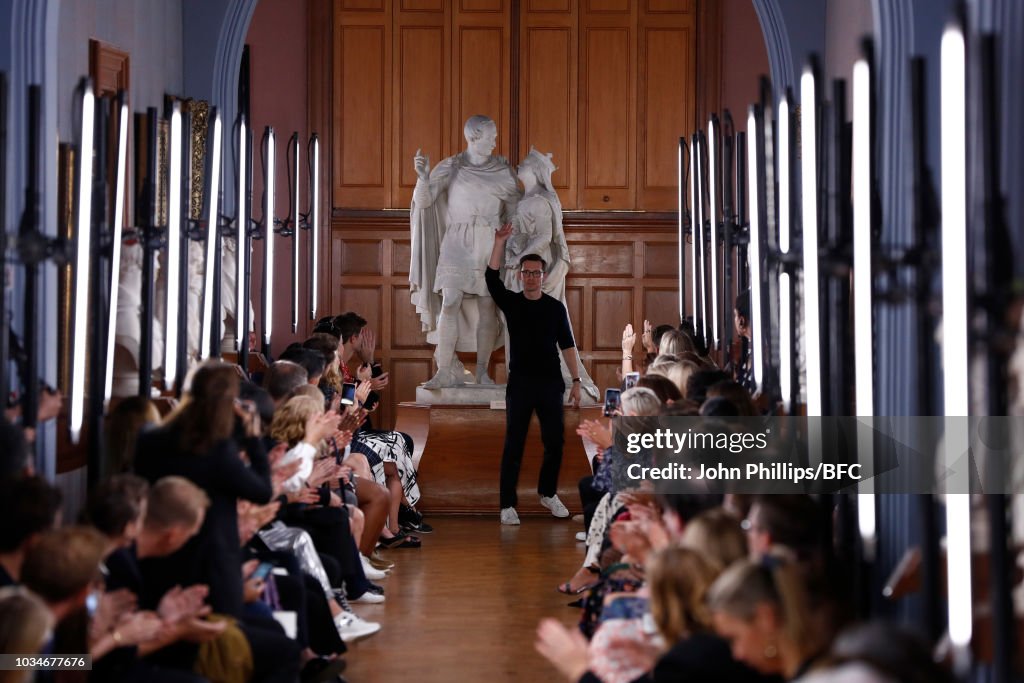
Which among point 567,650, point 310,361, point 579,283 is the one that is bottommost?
point 567,650

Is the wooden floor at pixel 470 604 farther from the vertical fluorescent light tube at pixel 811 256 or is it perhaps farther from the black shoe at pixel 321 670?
the vertical fluorescent light tube at pixel 811 256

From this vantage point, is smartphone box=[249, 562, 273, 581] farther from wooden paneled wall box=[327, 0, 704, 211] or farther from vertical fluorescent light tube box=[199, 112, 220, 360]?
wooden paneled wall box=[327, 0, 704, 211]

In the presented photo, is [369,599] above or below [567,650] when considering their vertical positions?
below

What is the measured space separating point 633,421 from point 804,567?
2536mm

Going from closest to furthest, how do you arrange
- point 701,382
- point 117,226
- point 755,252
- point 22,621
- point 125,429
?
A: point 22,621 < point 125,429 < point 117,226 < point 755,252 < point 701,382

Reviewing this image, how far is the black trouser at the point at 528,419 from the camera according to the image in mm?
7941

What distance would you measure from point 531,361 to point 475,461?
98 cm

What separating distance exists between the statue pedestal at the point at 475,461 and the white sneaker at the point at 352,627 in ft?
9.42

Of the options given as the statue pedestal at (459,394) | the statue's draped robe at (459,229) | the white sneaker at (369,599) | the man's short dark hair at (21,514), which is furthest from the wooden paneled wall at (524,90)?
the man's short dark hair at (21,514)

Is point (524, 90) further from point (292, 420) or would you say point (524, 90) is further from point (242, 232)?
point (292, 420)

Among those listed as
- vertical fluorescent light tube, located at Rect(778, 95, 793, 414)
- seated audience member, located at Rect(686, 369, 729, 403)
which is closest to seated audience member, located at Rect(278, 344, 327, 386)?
seated audience member, located at Rect(686, 369, 729, 403)

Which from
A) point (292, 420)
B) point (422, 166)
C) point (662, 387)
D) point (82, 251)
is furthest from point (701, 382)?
point (422, 166)

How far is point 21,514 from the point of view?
3119mm

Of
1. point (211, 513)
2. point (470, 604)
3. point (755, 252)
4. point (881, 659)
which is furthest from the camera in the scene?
point (470, 604)
